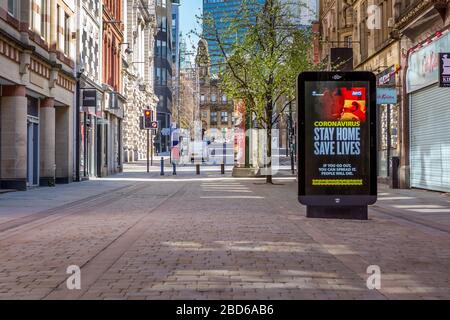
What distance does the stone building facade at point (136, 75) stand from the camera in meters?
58.1

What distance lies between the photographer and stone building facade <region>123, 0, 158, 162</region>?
58.1m

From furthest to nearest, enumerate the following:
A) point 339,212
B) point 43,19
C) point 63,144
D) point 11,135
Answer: point 63,144 → point 43,19 → point 11,135 → point 339,212

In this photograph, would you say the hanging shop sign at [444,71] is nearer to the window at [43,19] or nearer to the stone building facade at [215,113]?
the window at [43,19]

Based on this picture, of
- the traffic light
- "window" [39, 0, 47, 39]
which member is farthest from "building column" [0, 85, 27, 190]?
the traffic light

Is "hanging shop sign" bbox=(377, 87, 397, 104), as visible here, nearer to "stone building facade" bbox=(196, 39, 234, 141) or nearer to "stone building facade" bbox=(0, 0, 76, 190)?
"stone building facade" bbox=(0, 0, 76, 190)

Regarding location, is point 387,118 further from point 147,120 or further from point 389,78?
point 147,120

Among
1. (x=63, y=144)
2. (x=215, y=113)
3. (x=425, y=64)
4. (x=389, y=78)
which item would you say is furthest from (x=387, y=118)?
(x=215, y=113)

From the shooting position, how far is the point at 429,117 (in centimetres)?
2216

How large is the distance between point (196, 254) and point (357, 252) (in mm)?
2123

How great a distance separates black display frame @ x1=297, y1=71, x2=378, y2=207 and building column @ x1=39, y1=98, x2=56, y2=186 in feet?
52.5

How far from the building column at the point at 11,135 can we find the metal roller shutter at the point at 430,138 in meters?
13.9

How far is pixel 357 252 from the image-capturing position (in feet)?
27.7

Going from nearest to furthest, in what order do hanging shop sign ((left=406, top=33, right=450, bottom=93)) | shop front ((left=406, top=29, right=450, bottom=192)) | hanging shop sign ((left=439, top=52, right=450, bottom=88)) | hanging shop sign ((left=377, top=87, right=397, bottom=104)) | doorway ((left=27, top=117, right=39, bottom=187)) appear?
hanging shop sign ((left=439, top=52, right=450, bottom=88)) → hanging shop sign ((left=406, top=33, right=450, bottom=93)) → shop front ((left=406, top=29, right=450, bottom=192)) → hanging shop sign ((left=377, top=87, right=397, bottom=104)) → doorway ((left=27, top=117, right=39, bottom=187))

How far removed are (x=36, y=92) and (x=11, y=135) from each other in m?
2.82
